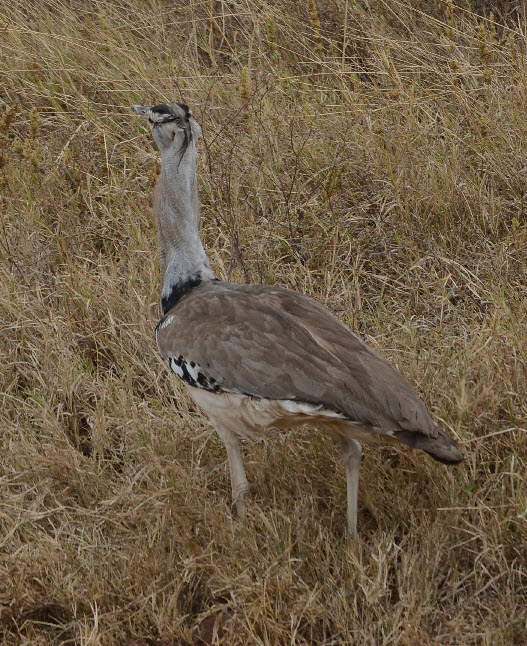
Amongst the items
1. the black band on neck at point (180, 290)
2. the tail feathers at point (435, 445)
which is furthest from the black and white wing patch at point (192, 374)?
the tail feathers at point (435, 445)

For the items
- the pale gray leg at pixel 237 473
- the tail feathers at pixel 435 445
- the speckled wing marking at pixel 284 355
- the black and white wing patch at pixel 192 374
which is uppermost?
the speckled wing marking at pixel 284 355

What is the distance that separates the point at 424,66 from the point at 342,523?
2531 mm

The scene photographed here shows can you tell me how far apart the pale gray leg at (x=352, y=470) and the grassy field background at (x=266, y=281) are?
0.08 m

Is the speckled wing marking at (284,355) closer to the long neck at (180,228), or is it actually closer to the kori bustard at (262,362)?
the kori bustard at (262,362)

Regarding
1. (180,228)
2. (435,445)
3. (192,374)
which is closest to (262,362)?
(192,374)

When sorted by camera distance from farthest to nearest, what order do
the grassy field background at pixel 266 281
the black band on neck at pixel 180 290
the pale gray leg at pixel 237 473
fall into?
the black band on neck at pixel 180 290 → the pale gray leg at pixel 237 473 → the grassy field background at pixel 266 281

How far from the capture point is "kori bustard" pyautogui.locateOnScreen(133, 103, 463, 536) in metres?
2.67

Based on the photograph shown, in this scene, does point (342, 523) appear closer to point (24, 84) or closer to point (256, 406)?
point (256, 406)

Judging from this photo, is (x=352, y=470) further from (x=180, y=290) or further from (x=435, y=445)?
(x=180, y=290)

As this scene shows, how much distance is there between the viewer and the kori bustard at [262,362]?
→ 267cm

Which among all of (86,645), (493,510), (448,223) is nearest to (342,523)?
(493,510)

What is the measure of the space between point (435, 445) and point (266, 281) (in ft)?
5.33

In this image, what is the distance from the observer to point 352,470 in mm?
2920

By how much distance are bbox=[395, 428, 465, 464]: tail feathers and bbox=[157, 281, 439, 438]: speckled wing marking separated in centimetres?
2
